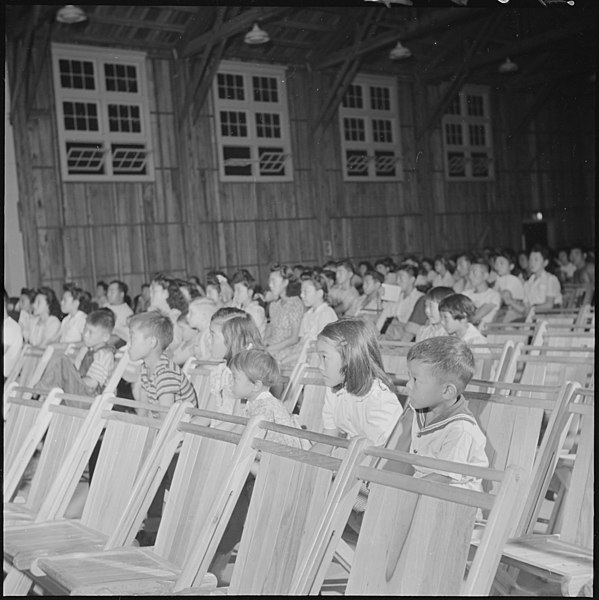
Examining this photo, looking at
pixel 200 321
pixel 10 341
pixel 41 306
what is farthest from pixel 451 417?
pixel 41 306

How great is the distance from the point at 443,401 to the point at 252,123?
48.0 ft

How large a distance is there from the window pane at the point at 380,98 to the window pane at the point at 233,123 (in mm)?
3454

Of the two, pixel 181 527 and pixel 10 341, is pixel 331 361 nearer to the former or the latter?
pixel 181 527

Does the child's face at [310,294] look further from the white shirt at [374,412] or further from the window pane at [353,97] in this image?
the window pane at [353,97]

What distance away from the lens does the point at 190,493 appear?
2.81 m

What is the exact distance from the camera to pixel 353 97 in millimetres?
18359

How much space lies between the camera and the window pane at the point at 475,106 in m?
20.4

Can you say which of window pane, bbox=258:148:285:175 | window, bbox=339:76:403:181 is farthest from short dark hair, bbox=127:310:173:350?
window, bbox=339:76:403:181

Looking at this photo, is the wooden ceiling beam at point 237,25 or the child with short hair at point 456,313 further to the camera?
the wooden ceiling beam at point 237,25

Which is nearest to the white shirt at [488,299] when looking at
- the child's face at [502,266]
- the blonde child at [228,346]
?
the child's face at [502,266]

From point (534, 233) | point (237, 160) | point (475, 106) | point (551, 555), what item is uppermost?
point (475, 106)

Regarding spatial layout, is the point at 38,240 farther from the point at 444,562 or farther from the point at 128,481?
the point at 444,562

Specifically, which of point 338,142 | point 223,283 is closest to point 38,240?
point 223,283

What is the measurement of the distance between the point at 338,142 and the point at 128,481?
15518mm
